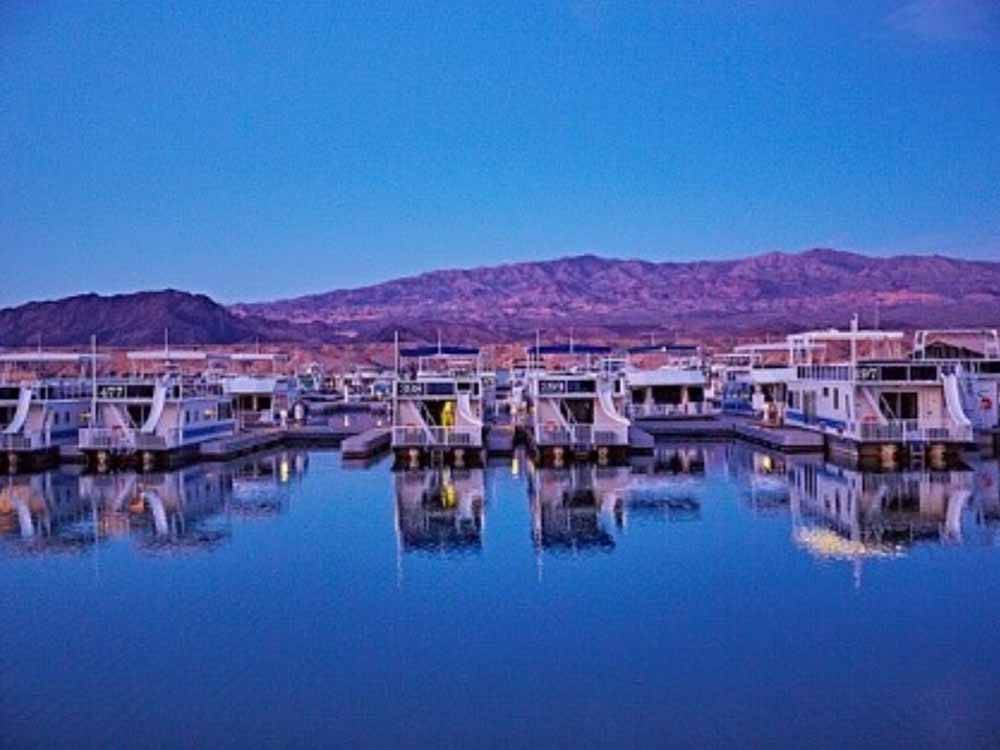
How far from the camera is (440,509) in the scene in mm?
29453

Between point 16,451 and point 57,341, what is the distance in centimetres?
12259

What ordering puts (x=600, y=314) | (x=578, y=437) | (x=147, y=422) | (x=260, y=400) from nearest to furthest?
(x=578, y=437)
(x=147, y=422)
(x=260, y=400)
(x=600, y=314)

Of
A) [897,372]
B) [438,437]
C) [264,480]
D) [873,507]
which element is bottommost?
[873,507]

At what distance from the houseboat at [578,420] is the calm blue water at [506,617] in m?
6.14

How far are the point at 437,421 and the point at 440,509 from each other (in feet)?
43.3

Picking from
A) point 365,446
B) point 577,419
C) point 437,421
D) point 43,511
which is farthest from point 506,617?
point 437,421

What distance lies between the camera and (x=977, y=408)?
43812 mm

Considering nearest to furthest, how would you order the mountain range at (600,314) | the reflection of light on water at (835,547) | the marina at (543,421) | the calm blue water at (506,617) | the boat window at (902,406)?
the calm blue water at (506,617) < the reflection of light on water at (835,547) < the marina at (543,421) < the boat window at (902,406) < the mountain range at (600,314)

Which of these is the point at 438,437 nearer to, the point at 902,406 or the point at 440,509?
the point at 440,509

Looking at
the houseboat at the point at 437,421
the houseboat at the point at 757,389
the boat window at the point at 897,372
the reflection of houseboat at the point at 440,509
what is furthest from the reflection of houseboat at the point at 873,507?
the houseboat at the point at 757,389

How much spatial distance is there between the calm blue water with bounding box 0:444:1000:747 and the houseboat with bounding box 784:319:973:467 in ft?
12.9

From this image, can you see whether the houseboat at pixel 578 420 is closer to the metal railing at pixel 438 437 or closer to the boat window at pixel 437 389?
the metal railing at pixel 438 437

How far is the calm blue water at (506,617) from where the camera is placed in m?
13.5

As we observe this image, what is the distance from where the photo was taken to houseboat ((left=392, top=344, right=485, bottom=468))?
39031 mm
